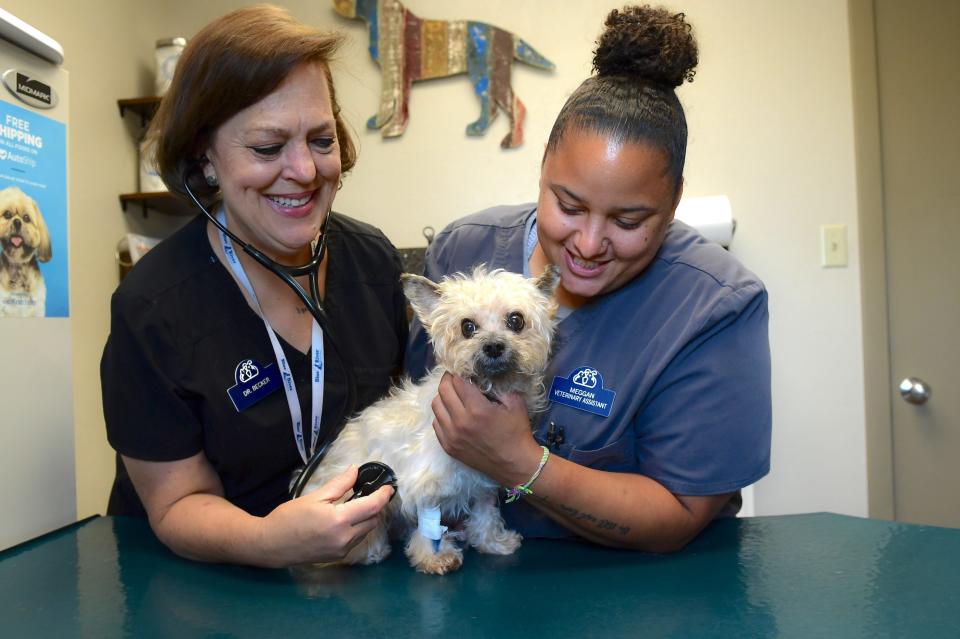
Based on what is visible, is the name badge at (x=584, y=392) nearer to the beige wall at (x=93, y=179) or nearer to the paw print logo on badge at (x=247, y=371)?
→ the paw print logo on badge at (x=247, y=371)

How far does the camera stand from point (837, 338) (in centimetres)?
274

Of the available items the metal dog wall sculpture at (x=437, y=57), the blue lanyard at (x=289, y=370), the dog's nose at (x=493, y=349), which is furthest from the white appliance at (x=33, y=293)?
the metal dog wall sculpture at (x=437, y=57)

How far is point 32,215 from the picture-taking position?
128cm

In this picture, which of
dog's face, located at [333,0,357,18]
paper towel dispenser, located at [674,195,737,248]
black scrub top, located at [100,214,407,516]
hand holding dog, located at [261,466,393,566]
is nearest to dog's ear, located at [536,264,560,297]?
black scrub top, located at [100,214,407,516]

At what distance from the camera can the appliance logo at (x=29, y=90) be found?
1.21m

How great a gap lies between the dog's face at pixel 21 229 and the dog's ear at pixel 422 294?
735 millimetres

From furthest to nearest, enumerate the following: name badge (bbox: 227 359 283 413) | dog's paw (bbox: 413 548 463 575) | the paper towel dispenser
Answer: the paper towel dispenser → name badge (bbox: 227 359 283 413) → dog's paw (bbox: 413 548 463 575)

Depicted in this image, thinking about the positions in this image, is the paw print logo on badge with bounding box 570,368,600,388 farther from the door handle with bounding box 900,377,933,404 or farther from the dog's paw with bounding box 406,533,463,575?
the door handle with bounding box 900,377,933,404

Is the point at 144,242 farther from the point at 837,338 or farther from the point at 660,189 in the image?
the point at 837,338

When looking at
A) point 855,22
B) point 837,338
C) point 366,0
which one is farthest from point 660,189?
point 366,0

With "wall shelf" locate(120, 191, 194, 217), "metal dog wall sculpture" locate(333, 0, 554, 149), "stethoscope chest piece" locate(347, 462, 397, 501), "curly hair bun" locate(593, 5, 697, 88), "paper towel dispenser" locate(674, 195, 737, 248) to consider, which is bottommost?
"stethoscope chest piece" locate(347, 462, 397, 501)

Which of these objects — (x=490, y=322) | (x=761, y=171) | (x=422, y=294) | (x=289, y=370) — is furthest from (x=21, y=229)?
(x=761, y=171)

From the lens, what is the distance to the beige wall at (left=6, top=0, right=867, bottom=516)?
8.92 ft

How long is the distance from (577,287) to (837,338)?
1.99 metres
